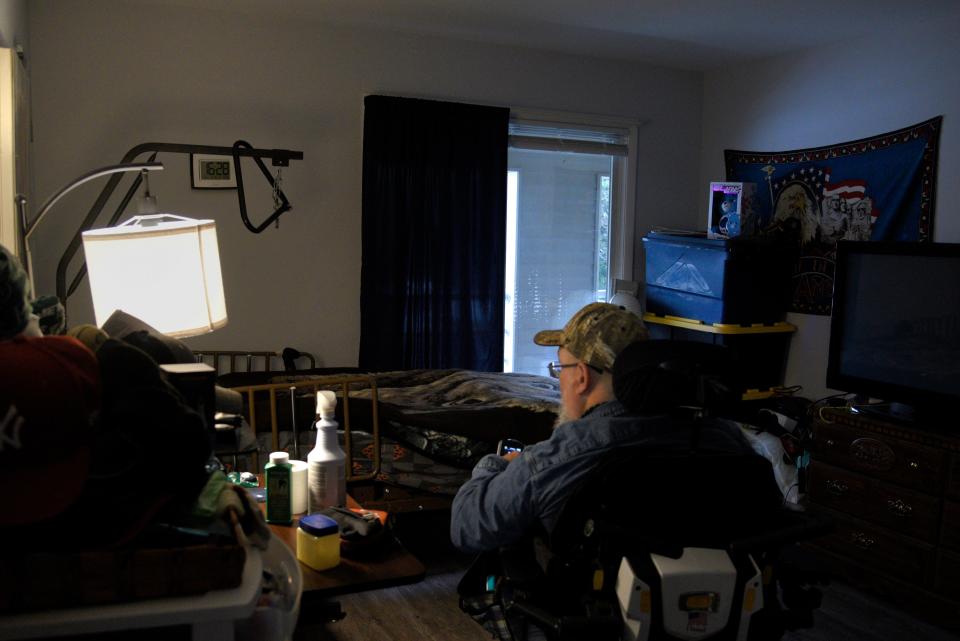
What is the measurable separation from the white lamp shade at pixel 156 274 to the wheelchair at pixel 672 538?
98cm

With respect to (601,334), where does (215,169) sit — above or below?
above

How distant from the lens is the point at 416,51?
4.23 m

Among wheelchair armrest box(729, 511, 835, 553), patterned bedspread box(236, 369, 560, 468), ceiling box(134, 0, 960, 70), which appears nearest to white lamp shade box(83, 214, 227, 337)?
patterned bedspread box(236, 369, 560, 468)

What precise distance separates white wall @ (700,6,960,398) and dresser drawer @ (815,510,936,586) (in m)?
1.14

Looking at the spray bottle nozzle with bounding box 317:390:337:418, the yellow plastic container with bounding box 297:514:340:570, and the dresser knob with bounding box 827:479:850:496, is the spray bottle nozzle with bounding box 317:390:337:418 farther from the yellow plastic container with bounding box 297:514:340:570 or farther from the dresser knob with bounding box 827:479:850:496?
the dresser knob with bounding box 827:479:850:496

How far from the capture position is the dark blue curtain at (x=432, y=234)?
13.6ft

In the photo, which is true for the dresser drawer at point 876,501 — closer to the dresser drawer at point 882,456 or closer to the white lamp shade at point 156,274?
the dresser drawer at point 882,456

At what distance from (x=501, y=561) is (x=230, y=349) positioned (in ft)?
8.57

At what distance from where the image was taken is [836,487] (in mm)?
3266

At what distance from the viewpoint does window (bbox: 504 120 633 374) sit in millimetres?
4594

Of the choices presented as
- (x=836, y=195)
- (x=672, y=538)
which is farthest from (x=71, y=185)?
(x=836, y=195)

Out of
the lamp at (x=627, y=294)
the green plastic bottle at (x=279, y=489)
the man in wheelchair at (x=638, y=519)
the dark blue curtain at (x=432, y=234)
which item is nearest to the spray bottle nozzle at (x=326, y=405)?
the green plastic bottle at (x=279, y=489)

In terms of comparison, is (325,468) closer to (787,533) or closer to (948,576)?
(787,533)

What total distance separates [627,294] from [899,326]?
5.66 feet
